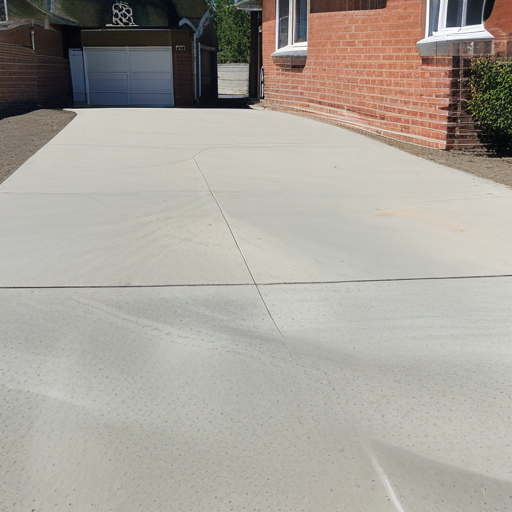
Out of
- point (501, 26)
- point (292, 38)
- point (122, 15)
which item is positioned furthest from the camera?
point (122, 15)

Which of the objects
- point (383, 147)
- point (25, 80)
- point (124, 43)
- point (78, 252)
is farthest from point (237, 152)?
point (124, 43)

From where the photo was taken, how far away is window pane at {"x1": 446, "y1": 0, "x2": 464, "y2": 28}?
1041 centimetres

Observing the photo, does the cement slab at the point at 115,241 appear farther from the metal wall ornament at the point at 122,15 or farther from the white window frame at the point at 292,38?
the metal wall ornament at the point at 122,15

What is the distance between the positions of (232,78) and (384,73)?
2551 cm

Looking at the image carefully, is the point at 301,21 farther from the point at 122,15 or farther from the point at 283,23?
the point at 122,15

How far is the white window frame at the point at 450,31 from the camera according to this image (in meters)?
9.98

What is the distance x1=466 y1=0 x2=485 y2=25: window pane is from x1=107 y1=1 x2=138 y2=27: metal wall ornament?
1662 centimetres

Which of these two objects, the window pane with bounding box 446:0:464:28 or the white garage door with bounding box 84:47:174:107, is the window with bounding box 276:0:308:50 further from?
the white garage door with bounding box 84:47:174:107

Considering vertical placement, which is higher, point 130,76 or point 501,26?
point 501,26

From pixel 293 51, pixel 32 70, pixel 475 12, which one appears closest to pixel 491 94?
pixel 475 12

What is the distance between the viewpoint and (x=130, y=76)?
2517cm

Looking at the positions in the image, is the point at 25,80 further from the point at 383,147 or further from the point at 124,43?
the point at 383,147

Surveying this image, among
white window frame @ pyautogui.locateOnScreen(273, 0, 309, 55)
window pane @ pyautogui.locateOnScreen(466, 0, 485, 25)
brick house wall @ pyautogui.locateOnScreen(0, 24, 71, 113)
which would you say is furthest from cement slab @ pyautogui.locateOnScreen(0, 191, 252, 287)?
brick house wall @ pyautogui.locateOnScreen(0, 24, 71, 113)

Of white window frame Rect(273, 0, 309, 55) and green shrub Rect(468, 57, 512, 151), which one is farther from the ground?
white window frame Rect(273, 0, 309, 55)
